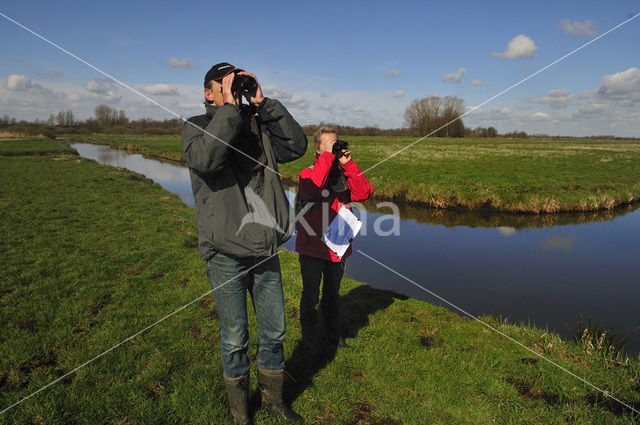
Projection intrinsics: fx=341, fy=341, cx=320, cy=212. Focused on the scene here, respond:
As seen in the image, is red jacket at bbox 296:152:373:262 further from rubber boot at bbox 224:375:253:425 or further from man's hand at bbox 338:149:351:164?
rubber boot at bbox 224:375:253:425

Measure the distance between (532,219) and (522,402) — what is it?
1250 cm

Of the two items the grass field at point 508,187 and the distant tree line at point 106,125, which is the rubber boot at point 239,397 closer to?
the grass field at point 508,187

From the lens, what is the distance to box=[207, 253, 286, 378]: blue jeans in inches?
97.7

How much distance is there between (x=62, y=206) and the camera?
12.1 metres

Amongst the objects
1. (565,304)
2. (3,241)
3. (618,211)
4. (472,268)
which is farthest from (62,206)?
(618,211)

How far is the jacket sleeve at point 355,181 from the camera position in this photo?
3.87 m

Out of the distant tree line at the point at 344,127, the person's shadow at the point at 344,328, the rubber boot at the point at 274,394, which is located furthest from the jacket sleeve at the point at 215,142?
the distant tree line at the point at 344,127

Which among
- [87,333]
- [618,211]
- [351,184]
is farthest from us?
[618,211]

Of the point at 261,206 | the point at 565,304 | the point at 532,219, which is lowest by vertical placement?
the point at 565,304

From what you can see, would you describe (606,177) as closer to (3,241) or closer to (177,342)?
(177,342)

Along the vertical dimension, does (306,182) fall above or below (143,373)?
above

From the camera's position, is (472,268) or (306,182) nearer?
(306,182)

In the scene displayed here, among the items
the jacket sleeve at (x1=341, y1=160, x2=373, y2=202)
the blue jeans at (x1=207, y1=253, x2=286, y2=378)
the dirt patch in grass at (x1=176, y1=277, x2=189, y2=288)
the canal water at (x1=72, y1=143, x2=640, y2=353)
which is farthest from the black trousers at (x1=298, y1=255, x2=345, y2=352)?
the canal water at (x1=72, y1=143, x2=640, y2=353)

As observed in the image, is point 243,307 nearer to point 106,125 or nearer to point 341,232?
point 341,232
